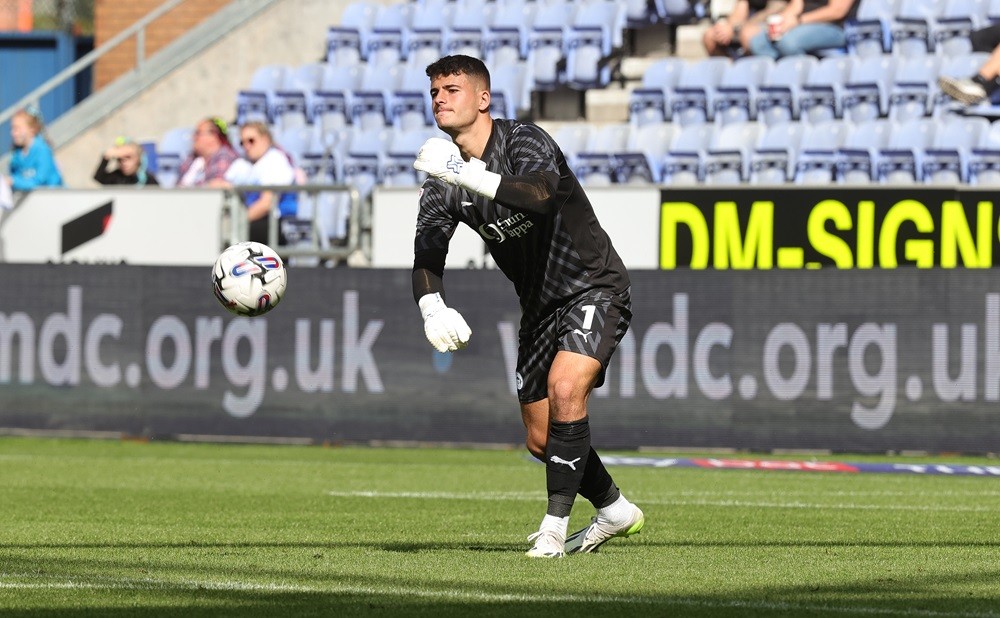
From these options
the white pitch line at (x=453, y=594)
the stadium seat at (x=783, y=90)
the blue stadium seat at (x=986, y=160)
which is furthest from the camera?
the stadium seat at (x=783, y=90)

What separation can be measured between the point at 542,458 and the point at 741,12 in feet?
45.6

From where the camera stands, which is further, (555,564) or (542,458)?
(542,458)

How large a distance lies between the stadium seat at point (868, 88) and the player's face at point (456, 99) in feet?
40.6

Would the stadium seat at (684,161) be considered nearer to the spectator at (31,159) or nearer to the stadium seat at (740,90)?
the stadium seat at (740,90)

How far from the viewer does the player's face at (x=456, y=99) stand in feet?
24.1

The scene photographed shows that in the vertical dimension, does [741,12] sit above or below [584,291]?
above

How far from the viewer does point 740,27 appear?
20.8m

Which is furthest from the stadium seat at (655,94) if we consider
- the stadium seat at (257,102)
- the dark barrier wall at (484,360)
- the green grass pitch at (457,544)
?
the green grass pitch at (457,544)

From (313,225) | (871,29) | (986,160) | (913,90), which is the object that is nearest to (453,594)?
(313,225)

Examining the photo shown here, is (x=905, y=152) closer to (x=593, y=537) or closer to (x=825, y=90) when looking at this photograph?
(x=825, y=90)

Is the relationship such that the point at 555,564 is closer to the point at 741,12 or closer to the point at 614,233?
the point at 614,233

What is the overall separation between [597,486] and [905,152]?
10849 millimetres

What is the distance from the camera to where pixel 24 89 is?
3066cm

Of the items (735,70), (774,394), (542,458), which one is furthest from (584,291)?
(735,70)
